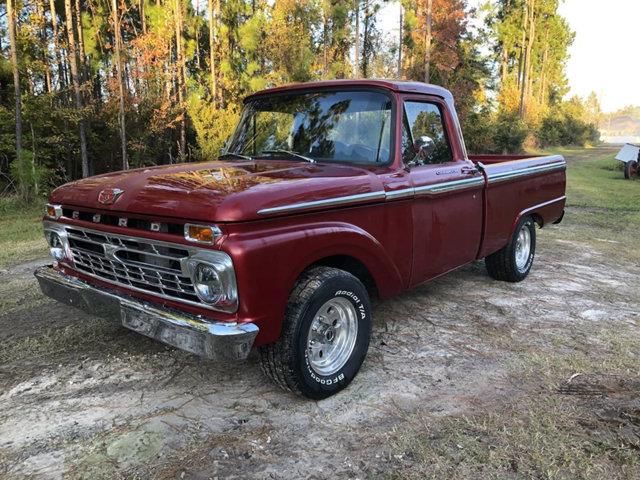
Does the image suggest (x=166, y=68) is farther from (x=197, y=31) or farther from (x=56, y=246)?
(x=56, y=246)

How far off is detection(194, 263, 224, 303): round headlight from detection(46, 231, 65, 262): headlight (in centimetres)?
152

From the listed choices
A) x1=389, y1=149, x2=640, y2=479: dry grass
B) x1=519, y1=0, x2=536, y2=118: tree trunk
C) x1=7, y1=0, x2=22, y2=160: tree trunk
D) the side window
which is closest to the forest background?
x1=7, y1=0, x2=22, y2=160: tree trunk

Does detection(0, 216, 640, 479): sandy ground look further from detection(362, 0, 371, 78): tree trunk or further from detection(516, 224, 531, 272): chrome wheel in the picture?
detection(362, 0, 371, 78): tree trunk

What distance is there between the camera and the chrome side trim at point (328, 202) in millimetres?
2836

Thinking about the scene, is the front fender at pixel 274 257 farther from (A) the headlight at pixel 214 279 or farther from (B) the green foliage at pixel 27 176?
(B) the green foliage at pixel 27 176

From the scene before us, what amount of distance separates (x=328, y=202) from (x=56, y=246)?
2.12 meters

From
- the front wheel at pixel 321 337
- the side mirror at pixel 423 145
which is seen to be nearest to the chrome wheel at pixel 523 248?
the side mirror at pixel 423 145

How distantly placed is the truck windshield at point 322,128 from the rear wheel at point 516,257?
2.51 metres

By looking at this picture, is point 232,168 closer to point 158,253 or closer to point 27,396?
point 158,253

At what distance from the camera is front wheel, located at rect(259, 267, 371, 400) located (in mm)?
2979

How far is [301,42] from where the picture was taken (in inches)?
810

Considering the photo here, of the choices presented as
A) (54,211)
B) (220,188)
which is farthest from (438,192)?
(54,211)

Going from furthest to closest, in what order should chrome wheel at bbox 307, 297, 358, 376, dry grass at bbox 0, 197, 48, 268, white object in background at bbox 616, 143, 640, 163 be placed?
white object in background at bbox 616, 143, 640, 163 → dry grass at bbox 0, 197, 48, 268 → chrome wheel at bbox 307, 297, 358, 376

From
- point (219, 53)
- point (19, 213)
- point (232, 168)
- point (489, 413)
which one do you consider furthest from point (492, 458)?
point (219, 53)
